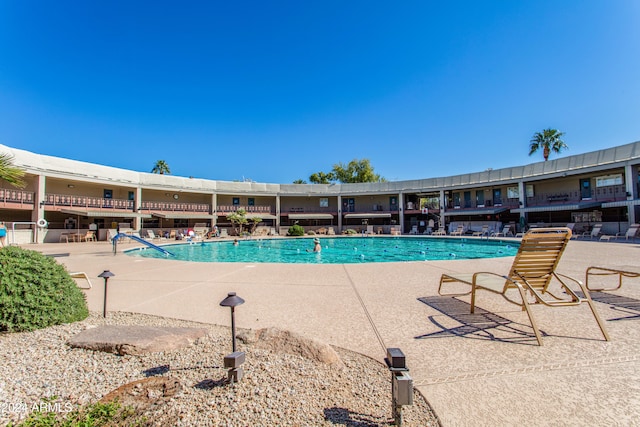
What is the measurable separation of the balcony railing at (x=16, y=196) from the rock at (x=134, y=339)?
22.8 meters

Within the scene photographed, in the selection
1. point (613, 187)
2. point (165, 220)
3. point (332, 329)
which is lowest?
point (332, 329)

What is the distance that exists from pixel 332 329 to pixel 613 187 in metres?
26.7

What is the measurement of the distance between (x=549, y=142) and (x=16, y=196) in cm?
4577

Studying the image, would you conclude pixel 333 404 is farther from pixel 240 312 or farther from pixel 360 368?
pixel 240 312

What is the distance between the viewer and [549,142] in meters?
30.3

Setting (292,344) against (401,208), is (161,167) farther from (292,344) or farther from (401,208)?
(292,344)

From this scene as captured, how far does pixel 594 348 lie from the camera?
2686mm

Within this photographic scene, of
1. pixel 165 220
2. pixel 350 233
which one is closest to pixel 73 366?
pixel 350 233

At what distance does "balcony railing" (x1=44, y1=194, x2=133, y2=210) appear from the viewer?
20.4 metres

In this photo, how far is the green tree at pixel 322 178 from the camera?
160 feet

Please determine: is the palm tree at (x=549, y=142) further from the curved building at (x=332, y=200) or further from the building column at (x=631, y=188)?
the building column at (x=631, y=188)

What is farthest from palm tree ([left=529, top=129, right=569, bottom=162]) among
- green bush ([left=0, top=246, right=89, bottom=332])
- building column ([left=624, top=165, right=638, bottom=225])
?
green bush ([left=0, top=246, right=89, bottom=332])

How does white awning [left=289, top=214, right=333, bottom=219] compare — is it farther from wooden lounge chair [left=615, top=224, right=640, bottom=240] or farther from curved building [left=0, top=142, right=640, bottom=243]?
wooden lounge chair [left=615, top=224, right=640, bottom=240]

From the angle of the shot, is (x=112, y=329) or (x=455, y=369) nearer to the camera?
(x=455, y=369)
